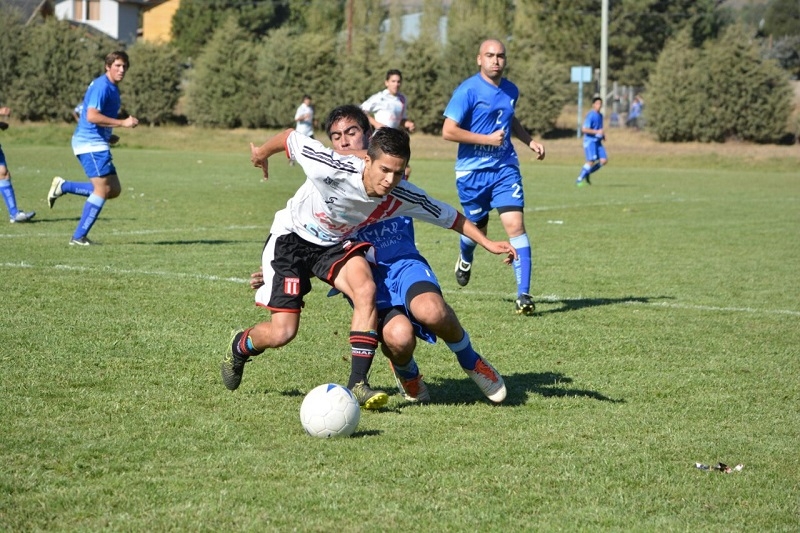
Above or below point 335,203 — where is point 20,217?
below

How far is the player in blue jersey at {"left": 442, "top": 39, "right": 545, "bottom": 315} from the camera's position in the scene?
938 centimetres

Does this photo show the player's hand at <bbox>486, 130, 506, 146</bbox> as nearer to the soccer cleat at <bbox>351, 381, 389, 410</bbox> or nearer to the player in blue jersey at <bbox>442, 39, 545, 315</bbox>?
the player in blue jersey at <bbox>442, 39, 545, 315</bbox>

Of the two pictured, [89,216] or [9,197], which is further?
[9,197]

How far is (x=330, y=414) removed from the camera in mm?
5023

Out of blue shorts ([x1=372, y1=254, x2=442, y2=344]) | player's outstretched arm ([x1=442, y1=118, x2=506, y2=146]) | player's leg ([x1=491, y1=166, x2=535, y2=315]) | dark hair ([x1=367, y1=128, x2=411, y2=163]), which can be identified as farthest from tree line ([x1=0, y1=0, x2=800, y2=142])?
dark hair ([x1=367, y1=128, x2=411, y2=163])

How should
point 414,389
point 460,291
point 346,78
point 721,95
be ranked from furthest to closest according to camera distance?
point 346,78, point 721,95, point 460,291, point 414,389

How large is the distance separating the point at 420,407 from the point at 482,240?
3.17 feet

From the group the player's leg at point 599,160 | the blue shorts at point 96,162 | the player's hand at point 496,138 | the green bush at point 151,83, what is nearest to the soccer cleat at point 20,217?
the blue shorts at point 96,162

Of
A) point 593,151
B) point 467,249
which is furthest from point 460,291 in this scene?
point 593,151

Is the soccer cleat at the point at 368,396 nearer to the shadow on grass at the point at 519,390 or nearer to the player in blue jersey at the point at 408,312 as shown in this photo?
the player in blue jersey at the point at 408,312

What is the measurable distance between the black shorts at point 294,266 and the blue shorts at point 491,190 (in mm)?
3749

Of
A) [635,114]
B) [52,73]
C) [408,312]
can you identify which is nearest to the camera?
[408,312]

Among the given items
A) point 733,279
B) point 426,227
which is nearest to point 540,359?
point 733,279

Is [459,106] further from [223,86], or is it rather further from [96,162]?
[223,86]
